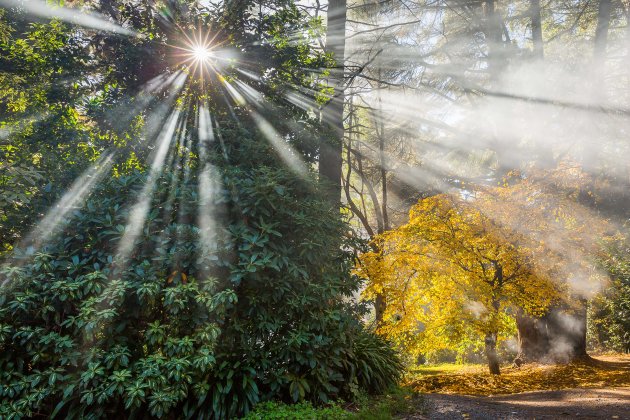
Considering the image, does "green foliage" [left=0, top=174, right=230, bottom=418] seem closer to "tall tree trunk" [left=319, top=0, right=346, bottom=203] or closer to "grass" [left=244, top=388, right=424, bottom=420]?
"grass" [left=244, top=388, right=424, bottom=420]

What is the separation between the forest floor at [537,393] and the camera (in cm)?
541

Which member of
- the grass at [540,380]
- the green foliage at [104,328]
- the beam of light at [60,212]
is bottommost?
the grass at [540,380]

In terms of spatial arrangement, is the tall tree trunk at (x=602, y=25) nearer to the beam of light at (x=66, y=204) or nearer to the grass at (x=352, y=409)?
the grass at (x=352, y=409)

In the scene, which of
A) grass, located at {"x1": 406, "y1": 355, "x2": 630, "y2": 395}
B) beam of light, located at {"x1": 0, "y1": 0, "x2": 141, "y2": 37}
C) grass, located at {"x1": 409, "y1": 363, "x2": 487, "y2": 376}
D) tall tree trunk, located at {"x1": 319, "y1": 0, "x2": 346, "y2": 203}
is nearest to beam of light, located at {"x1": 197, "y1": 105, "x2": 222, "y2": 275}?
tall tree trunk, located at {"x1": 319, "y1": 0, "x2": 346, "y2": 203}

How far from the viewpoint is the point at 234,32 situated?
Answer: 22.6 ft

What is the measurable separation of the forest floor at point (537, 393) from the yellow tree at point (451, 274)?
4.57 feet

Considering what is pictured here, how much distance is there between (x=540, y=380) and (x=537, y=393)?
2860mm

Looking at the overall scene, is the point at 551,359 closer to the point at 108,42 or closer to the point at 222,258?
the point at 222,258

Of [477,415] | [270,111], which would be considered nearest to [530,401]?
[477,415]

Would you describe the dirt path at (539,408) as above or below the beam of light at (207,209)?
below

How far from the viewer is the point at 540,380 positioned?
10.5 meters

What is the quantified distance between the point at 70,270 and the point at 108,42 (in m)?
4.28

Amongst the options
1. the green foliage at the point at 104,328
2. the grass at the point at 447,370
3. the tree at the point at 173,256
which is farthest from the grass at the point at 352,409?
the grass at the point at 447,370

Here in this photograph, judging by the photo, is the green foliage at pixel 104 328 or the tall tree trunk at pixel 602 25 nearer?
the green foliage at pixel 104 328
